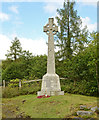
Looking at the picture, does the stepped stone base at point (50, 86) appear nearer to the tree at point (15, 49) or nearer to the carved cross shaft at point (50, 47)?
the carved cross shaft at point (50, 47)

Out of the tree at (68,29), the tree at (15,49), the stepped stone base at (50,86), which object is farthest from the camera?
the tree at (15,49)

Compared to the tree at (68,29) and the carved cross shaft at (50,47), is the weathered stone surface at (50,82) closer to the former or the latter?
the carved cross shaft at (50,47)

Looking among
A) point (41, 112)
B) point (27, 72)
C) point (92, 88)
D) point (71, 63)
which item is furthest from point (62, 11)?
point (41, 112)

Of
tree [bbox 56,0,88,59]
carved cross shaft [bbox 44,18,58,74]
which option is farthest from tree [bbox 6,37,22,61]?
carved cross shaft [bbox 44,18,58,74]

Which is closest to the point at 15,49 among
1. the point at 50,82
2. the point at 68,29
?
the point at 68,29

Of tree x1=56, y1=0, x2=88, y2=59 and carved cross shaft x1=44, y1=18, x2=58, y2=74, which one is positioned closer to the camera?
carved cross shaft x1=44, y1=18, x2=58, y2=74

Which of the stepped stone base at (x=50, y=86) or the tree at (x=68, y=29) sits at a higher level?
the tree at (x=68, y=29)

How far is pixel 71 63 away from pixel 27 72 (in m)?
8.51

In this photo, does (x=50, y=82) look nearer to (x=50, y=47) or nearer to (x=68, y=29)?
(x=50, y=47)

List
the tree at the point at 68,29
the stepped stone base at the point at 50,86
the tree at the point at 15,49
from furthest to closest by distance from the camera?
the tree at the point at 15,49
the tree at the point at 68,29
the stepped stone base at the point at 50,86

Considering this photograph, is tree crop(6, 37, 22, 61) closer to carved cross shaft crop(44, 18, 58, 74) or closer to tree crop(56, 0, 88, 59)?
tree crop(56, 0, 88, 59)

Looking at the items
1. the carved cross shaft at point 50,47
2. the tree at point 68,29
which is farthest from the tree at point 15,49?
the carved cross shaft at point 50,47

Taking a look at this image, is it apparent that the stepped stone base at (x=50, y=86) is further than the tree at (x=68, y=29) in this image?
No

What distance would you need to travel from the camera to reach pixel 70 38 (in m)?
15.7
